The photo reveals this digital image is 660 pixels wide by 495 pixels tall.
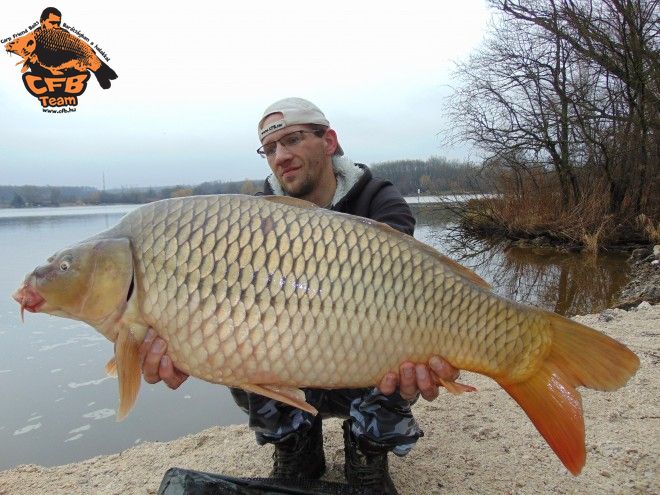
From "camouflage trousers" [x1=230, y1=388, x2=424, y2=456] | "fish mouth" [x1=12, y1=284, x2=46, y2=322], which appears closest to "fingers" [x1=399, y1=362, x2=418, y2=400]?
"camouflage trousers" [x1=230, y1=388, x2=424, y2=456]

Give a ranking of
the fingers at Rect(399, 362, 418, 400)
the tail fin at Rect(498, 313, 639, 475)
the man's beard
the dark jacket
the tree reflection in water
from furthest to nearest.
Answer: the tree reflection in water → the man's beard → the dark jacket → the fingers at Rect(399, 362, 418, 400) → the tail fin at Rect(498, 313, 639, 475)

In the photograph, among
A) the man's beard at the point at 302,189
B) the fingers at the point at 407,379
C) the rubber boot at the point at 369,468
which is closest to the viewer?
the fingers at the point at 407,379

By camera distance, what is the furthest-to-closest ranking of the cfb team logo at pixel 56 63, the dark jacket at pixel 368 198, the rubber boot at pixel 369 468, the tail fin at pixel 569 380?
the cfb team logo at pixel 56 63, the dark jacket at pixel 368 198, the rubber boot at pixel 369 468, the tail fin at pixel 569 380

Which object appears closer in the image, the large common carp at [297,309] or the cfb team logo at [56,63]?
the large common carp at [297,309]

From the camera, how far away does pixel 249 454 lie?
2035 mm

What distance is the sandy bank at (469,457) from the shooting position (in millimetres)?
1681

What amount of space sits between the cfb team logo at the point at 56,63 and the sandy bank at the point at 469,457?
6.01 m

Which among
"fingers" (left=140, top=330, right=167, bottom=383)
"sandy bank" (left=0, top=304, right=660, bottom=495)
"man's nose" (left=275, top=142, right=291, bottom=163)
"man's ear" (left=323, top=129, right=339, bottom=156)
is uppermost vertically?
"man's ear" (left=323, top=129, right=339, bottom=156)

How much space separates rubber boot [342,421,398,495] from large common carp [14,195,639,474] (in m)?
0.42

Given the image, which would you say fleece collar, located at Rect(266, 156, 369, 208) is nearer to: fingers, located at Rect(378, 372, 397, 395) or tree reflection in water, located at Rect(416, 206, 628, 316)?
fingers, located at Rect(378, 372, 397, 395)

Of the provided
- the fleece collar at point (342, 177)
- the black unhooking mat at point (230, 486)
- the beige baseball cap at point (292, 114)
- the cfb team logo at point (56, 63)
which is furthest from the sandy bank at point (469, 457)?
the cfb team logo at point (56, 63)

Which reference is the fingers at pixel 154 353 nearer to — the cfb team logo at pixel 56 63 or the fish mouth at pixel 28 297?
the fish mouth at pixel 28 297

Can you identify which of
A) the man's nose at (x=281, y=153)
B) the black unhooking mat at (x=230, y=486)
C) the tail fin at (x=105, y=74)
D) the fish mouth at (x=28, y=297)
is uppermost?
the tail fin at (x=105, y=74)

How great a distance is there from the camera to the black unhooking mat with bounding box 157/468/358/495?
1351mm
